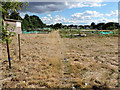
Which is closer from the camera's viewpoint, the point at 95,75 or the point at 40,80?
the point at 40,80

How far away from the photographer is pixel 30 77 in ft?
16.1

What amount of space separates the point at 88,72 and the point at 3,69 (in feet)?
16.1

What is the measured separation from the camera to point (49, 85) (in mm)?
4234

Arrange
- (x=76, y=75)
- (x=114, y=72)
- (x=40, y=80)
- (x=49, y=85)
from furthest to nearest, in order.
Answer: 1. (x=114, y=72)
2. (x=76, y=75)
3. (x=40, y=80)
4. (x=49, y=85)

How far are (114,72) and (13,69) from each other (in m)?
5.74

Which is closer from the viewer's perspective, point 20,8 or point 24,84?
point 24,84

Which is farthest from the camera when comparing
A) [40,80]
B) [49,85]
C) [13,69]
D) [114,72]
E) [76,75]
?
[13,69]

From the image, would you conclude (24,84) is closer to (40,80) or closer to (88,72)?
(40,80)

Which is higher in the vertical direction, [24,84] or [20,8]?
[20,8]

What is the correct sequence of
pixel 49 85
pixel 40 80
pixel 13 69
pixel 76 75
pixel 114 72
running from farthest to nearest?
pixel 13 69
pixel 114 72
pixel 76 75
pixel 40 80
pixel 49 85

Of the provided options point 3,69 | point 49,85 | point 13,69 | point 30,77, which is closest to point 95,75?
point 49,85

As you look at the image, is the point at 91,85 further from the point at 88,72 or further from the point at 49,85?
the point at 49,85

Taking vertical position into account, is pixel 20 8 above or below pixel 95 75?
above

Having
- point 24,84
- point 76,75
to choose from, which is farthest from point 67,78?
point 24,84
